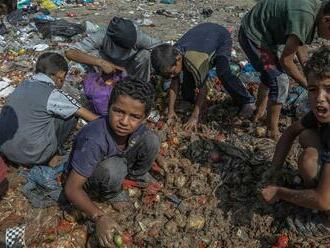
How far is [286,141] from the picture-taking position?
3.18 metres

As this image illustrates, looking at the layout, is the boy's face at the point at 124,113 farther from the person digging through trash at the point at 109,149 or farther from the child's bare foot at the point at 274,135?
the child's bare foot at the point at 274,135

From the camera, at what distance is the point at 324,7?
3.27 metres

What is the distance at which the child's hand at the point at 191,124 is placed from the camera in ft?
14.0

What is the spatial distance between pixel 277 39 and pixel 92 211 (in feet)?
7.07

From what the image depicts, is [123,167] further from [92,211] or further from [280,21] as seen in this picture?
[280,21]

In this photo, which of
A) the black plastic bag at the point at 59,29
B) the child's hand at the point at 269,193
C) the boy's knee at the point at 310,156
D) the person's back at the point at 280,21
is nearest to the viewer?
the boy's knee at the point at 310,156

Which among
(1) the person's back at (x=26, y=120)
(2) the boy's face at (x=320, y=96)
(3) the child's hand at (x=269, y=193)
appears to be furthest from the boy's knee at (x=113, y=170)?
(2) the boy's face at (x=320, y=96)

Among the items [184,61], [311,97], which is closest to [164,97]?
[184,61]

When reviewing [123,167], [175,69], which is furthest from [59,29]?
[123,167]

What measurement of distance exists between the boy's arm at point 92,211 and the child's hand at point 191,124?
1500 mm

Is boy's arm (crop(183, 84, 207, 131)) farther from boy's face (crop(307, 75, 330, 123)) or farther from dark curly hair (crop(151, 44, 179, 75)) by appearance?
boy's face (crop(307, 75, 330, 123))

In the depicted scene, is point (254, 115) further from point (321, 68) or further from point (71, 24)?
point (71, 24)

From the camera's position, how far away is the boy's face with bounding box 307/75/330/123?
2582 millimetres

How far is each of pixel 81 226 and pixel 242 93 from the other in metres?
2.08
